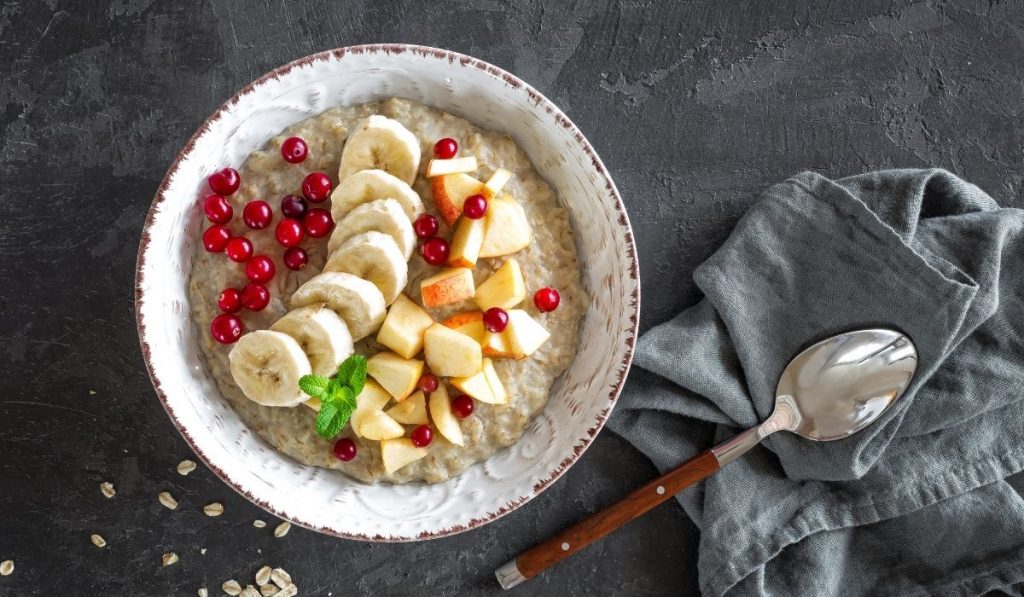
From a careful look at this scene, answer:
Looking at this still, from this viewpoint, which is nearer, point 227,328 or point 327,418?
point 327,418

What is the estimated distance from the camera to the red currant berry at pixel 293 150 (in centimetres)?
242

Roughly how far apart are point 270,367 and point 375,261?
428mm

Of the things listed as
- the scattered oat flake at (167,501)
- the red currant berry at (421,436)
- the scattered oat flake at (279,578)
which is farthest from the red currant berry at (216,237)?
the scattered oat flake at (279,578)

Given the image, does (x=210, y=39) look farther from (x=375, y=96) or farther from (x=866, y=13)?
(x=866, y=13)

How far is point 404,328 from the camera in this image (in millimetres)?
2387

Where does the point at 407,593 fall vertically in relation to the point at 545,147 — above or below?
below

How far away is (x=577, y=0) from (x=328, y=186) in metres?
1.17

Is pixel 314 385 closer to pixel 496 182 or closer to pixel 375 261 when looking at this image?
pixel 375 261

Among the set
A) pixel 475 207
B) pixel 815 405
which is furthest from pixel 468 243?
pixel 815 405

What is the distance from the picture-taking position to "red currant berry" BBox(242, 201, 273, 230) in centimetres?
240

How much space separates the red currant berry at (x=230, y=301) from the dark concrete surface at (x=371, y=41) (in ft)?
1.90

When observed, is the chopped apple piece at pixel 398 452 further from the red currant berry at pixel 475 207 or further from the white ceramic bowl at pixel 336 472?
the red currant berry at pixel 475 207

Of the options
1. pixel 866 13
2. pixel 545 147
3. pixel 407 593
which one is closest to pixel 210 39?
pixel 545 147

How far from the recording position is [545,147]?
2602mm
